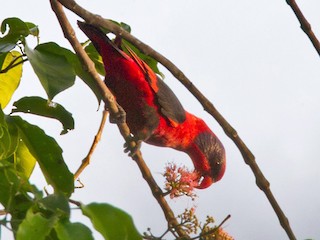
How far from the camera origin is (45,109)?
192 cm

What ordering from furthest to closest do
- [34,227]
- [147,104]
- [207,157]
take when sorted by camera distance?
[207,157] < [147,104] < [34,227]

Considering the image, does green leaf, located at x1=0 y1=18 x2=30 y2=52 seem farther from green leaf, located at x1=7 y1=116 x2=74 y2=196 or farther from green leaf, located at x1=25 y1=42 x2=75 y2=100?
green leaf, located at x1=7 y1=116 x2=74 y2=196

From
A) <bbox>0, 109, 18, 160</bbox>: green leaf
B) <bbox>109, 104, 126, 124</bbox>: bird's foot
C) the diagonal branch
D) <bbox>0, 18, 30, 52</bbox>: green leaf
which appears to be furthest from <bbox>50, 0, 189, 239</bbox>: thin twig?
<bbox>0, 109, 18, 160</bbox>: green leaf

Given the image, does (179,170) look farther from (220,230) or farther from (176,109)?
(176,109)

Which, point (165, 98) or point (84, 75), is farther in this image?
point (165, 98)

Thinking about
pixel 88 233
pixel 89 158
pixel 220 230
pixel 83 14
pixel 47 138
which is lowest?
pixel 88 233

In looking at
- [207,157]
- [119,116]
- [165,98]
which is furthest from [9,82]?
[207,157]

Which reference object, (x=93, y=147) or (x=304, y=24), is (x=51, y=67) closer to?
(x=93, y=147)

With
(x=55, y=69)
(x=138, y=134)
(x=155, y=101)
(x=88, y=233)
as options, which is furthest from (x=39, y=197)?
(x=155, y=101)

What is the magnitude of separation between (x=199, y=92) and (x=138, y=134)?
3.88ft

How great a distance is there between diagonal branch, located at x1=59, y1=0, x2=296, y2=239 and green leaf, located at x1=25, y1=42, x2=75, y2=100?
184 mm

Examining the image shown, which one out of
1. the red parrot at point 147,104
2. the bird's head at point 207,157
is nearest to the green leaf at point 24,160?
the red parrot at point 147,104

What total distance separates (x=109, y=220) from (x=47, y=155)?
504 millimetres

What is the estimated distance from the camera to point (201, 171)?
138 inches
